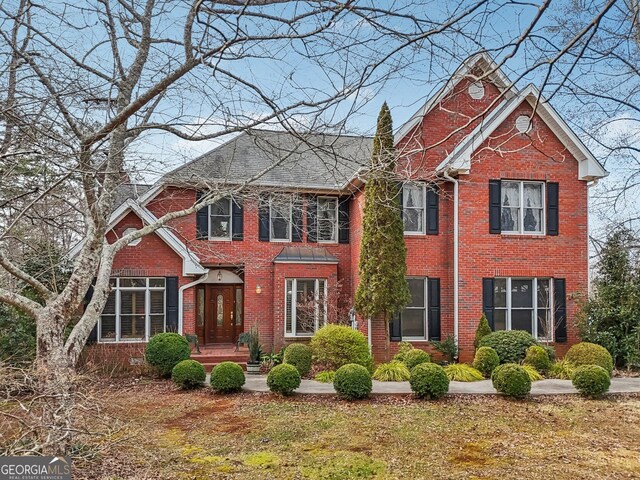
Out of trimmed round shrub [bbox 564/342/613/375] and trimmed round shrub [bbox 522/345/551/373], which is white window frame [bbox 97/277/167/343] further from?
trimmed round shrub [bbox 564/342/613/375]

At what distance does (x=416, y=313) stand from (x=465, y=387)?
154 inches

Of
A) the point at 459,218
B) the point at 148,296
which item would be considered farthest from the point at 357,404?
the point at 148,296

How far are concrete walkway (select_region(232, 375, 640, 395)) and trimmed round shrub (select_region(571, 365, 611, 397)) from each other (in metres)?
0.44

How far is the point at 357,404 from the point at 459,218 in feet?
22.2

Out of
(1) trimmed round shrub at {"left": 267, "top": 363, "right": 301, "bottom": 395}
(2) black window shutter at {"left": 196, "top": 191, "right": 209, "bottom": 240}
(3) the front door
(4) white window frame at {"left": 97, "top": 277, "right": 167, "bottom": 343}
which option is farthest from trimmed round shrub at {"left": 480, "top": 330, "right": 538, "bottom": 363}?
(4) white window frame at {"left": 97, "top": 277, "right": 167, "bottom": 343}

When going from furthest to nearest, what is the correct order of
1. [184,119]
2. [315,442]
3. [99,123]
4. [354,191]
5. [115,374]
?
[354,191]
[115,374]
[315,442]
[99,123]
[184,119]

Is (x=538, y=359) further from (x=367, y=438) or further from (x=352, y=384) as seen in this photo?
(x=367, y=438)

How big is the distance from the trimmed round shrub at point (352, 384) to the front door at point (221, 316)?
24.7ft

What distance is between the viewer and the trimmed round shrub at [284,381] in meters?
A: 10.5

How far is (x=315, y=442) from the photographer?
786 cm

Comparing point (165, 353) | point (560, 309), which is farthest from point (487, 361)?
point (165, 353)

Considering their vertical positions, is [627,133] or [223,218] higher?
[627,133]

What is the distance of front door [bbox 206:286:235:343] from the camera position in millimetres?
17000

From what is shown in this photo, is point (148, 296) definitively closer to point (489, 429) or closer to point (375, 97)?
point (489, 429)
